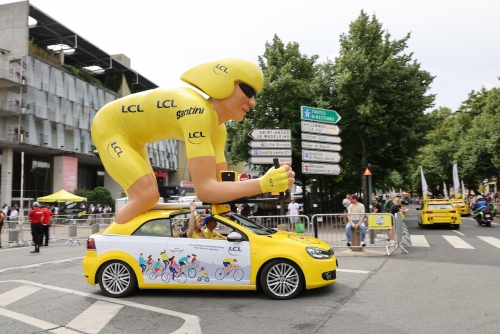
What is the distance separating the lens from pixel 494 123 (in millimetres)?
31234

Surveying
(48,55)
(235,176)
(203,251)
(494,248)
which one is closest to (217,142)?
(235,176)

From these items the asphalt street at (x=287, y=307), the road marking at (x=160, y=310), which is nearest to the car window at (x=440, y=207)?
the asphalt street at (x=287, y=307)

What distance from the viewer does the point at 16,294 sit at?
7371 millimetres

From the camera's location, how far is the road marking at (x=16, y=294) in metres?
6.85

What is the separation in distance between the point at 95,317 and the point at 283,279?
9.13 feet

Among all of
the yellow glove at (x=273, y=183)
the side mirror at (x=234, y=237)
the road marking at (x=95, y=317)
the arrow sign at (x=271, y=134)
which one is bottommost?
the road marking at (x=95, y=317)

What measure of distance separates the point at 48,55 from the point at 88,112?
733 cm

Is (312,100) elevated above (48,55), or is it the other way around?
(48,55)

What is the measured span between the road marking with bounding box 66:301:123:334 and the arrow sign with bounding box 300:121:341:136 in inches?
329

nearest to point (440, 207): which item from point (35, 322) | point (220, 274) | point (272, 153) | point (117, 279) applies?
point (272, 153)

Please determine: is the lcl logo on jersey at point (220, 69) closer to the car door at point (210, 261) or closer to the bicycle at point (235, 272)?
Answer: the car door at point (210, 261)

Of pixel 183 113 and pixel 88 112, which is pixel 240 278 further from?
pixel 88 112

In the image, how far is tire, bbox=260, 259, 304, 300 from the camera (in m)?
6.45

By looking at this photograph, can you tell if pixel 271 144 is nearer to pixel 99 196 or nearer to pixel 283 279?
pixel 283 279
